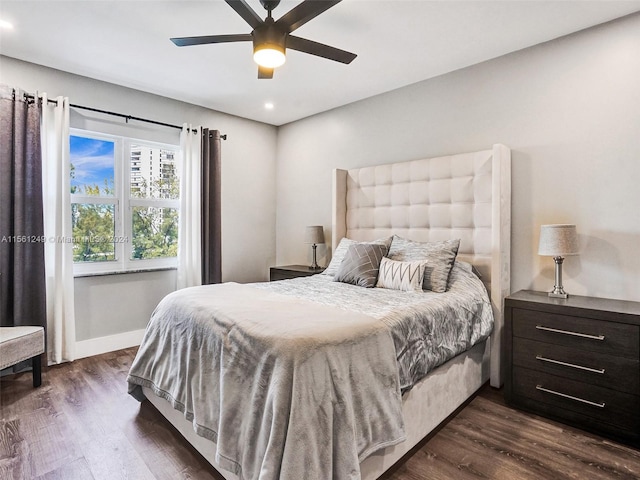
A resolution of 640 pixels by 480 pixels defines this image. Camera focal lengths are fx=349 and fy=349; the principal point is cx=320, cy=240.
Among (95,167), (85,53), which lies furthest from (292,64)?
(95,167)

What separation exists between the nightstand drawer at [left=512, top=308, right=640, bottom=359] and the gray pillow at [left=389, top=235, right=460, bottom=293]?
53 centimetres

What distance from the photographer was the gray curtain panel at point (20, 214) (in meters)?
2.81

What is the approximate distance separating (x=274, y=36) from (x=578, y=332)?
2.52 meters

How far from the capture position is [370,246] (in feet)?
9.93

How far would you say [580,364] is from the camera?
7.06 feet

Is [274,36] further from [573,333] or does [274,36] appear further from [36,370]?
[36,370]

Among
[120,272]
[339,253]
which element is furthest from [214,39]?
[120,272]

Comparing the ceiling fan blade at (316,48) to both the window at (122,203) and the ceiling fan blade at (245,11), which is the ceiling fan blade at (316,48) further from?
the window at (122,203)

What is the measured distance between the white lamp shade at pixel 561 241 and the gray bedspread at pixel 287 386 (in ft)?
4.92

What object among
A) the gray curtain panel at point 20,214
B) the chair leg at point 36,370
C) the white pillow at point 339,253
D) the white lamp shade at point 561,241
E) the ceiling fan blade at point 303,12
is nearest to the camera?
the ceiling fan blade at point 303,12

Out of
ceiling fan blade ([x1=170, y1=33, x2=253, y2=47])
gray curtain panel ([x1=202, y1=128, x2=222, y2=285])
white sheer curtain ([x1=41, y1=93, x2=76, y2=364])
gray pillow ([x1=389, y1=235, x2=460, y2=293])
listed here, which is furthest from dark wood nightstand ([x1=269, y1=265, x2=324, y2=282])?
ceiling fan blade ([x1=170, y1=33, x2=253, y2=47])

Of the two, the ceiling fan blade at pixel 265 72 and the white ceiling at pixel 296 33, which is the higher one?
the white ceiling at pixel 296 33

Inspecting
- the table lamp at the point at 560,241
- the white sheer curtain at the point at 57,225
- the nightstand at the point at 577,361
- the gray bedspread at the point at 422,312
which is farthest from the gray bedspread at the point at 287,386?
the white sheer curtain at the point at 57,225

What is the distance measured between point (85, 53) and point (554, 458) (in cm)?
428
